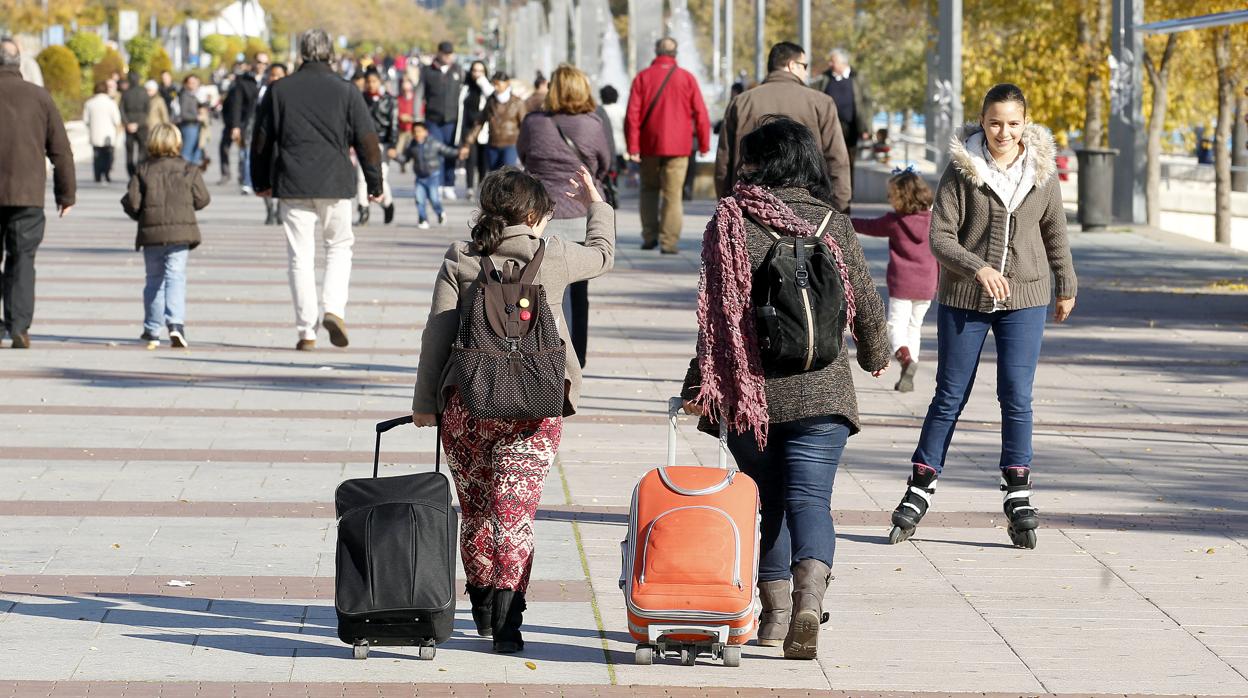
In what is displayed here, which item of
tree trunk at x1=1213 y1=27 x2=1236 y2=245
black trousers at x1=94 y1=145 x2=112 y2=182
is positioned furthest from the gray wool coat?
black trousers at x1=94 y1=145 x2=112 y2=182

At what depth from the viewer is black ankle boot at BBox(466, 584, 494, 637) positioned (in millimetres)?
5723

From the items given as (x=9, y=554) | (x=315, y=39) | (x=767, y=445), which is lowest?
(x=9, y=554)

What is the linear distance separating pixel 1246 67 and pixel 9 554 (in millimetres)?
18456

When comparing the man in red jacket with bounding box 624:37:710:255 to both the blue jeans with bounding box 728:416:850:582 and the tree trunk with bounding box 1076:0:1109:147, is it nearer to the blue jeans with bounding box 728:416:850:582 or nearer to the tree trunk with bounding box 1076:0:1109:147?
the tree trunk with bounding box 1076:0:1109:147

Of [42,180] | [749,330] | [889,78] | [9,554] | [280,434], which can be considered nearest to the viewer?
[749,330]

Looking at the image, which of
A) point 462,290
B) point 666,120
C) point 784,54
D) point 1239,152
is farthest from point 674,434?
point 1239,152

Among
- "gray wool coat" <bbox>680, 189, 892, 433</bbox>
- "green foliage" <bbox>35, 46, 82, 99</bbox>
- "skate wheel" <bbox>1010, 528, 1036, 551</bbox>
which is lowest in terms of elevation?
"skate wheel" <bbox>1010, 528, 1036, 551</bbox>

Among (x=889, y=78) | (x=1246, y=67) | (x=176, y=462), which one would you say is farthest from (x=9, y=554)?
(x=889, y=78)

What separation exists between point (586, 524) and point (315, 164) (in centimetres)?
507

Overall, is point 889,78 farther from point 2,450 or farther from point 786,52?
point 2,450

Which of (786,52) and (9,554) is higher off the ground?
(786,52)

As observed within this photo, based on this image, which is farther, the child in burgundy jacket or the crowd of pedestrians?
the child in burgundy jacket

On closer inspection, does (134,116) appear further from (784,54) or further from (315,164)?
(784,54)

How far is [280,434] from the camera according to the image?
9.39m
